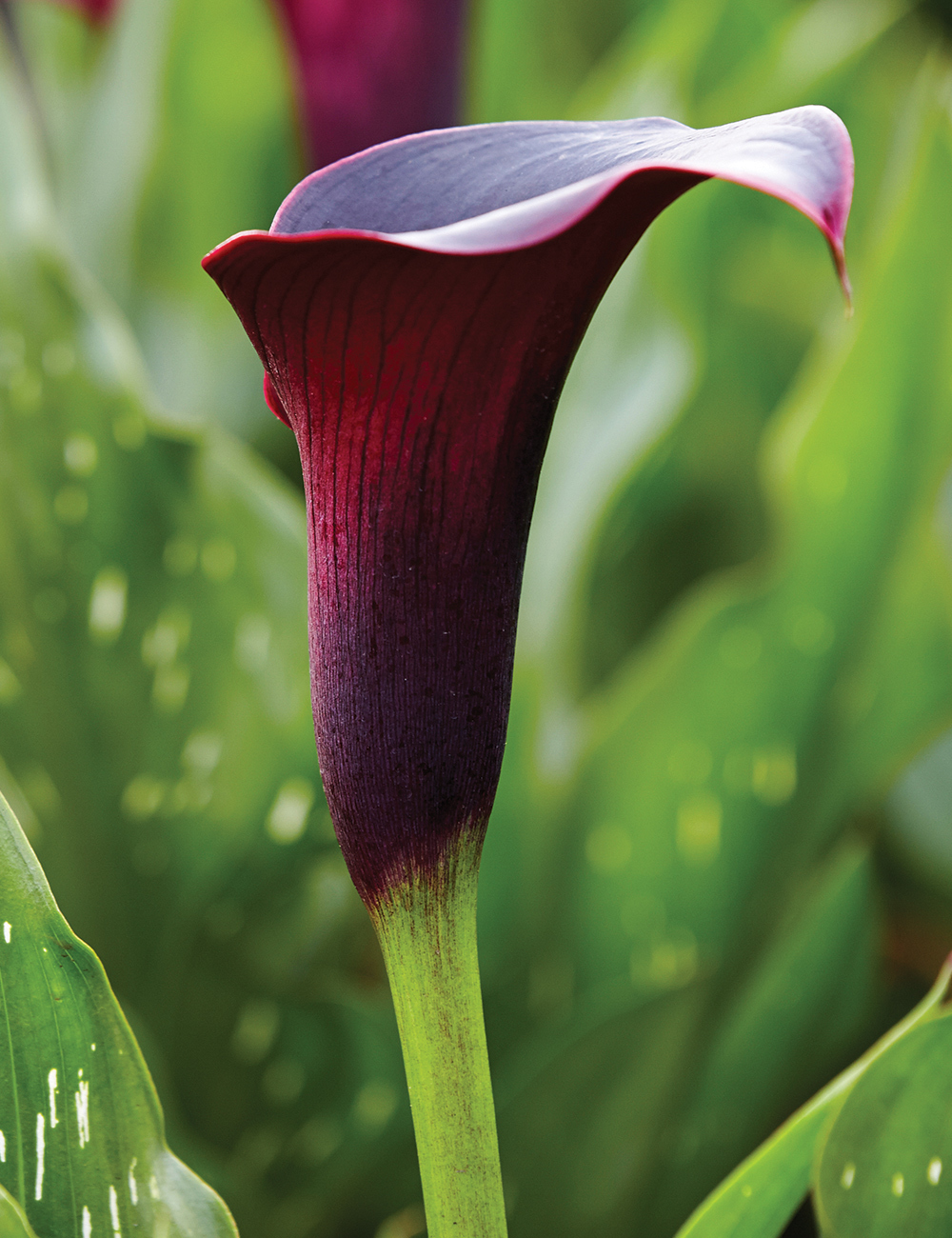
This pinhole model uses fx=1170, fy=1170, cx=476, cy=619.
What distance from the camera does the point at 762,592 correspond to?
403 mm

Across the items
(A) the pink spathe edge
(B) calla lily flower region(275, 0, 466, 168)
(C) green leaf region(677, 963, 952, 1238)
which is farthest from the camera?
(B) calla lily flower region(275, 0, 466, 168)

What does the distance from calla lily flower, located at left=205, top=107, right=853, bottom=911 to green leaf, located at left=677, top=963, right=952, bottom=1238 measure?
0.10 metres

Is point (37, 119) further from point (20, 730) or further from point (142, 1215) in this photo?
point (142, 1215)

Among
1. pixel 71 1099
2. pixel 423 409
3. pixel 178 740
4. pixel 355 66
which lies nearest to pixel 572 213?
pixel 423 409

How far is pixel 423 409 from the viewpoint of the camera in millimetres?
168

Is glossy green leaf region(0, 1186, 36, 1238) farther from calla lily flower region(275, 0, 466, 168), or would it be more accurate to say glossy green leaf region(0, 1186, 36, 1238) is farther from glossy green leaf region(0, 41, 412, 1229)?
calla lily flower region(275, 0, 466, 168)

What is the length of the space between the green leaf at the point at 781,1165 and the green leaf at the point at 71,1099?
0.09 m

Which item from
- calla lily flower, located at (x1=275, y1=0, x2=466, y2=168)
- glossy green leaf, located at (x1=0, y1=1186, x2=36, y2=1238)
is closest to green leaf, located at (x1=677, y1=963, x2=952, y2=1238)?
glossy green leaf, located at (x1=0, y1=1186, x2=36, y2=1238)

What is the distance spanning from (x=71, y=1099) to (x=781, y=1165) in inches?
5.4

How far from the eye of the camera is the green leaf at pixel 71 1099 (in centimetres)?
20

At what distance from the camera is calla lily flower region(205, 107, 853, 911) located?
152 millimetres

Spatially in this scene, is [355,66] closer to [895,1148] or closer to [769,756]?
[769,756]

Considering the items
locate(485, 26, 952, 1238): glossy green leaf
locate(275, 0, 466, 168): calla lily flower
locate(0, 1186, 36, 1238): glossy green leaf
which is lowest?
locate(485, 26, 952, 1238): glossy green leaf

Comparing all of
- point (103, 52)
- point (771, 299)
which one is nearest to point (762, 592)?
point (771, 299)
